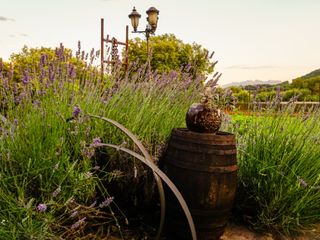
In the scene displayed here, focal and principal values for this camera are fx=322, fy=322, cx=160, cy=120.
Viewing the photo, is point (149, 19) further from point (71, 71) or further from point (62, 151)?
point (62, 151)

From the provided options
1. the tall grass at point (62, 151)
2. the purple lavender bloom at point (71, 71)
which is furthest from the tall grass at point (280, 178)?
the purple lavender bloom at point (71, 71)

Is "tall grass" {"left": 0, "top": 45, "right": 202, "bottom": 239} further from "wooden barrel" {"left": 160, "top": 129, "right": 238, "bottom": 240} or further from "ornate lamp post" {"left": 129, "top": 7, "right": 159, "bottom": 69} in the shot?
"ornate lamp post" {"left": 129, "top": 7, "right": 159, "bottom": 69}

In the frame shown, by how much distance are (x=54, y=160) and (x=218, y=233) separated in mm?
1324

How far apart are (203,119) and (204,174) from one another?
0.43 metres

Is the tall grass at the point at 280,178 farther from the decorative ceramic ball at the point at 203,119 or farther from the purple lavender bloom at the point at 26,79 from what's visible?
the purple lavender bloom at the point at 26,79

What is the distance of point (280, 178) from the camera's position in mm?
2639

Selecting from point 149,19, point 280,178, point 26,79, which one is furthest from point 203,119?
point 149,19

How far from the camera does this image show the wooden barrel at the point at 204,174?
7.36ft

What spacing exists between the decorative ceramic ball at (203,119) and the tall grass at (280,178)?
1.53ft

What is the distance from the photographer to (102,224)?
7.74ft

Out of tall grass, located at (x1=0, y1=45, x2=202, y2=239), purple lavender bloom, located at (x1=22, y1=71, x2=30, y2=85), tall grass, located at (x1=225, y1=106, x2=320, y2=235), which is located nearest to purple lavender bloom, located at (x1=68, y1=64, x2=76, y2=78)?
tall grass, located at (x1=0, y1=45, x2=202, y2=239)

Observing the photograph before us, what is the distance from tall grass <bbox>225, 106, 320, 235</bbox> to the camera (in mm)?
2609

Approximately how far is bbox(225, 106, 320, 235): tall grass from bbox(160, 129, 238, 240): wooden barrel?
42 cm

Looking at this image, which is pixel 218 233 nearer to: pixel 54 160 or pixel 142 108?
pixel 142 108
